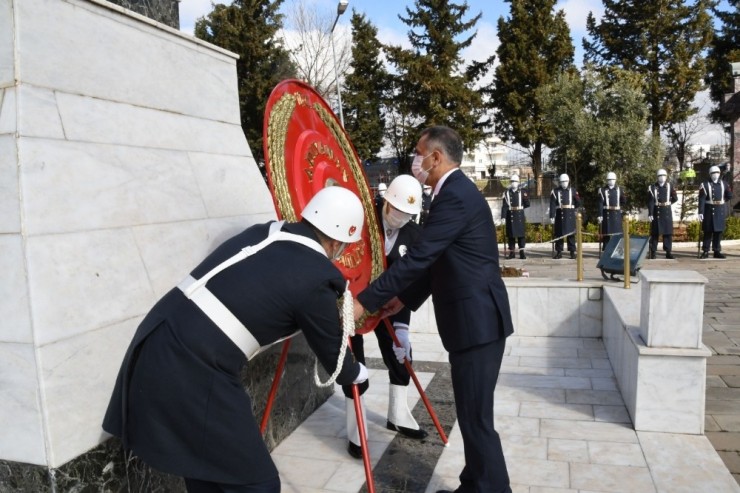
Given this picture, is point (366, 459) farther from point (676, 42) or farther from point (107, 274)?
point (676, 42)

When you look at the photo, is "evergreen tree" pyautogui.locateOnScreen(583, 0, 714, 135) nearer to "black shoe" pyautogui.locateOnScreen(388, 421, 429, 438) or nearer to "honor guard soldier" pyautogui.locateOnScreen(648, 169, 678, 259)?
"honor guard soldier" pyautogui.locateOnScreen(648, 169, 678, 259)

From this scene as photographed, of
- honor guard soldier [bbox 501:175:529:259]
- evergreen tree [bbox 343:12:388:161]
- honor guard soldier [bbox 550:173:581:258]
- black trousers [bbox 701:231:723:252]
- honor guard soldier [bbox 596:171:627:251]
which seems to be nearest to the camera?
black trousers [bbox 701:231:723:252]

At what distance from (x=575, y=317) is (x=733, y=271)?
20.9 feet

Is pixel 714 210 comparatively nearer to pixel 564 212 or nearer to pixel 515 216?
pixel 564 212

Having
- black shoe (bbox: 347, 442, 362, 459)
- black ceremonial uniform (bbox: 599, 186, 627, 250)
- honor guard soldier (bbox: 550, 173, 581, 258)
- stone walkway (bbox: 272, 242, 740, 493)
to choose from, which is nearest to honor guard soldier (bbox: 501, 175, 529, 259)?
honor guard soldier (bbox: 550, 173, 581, 258)

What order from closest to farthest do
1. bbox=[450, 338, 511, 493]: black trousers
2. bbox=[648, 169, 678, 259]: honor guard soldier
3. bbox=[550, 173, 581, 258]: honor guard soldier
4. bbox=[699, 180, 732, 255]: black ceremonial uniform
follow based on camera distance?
bbox=[450, 338, 511, 493]: black trousers < bbox=[699, 180, 732, 255]: black ceremonial uniform < bbox=[648, 169, 678, 259]: honor guard soldier < bbox=[550, 173, 581, 258]: honor guard soldier

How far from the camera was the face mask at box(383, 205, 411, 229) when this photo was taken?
13.1ft

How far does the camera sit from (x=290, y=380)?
4.42 m

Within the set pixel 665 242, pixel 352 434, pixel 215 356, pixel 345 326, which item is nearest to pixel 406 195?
pixel 345 326

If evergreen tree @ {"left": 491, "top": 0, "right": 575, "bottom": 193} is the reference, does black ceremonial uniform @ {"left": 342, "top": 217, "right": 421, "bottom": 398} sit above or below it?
below

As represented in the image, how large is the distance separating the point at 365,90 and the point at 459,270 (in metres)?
35.2

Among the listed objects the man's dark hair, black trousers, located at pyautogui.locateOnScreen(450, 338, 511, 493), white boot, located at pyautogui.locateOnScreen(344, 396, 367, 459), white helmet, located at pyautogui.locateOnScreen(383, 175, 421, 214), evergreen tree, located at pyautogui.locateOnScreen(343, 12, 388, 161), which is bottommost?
white boot, located at pyautogui.locateOnScreen(344, 396, 367, 459)

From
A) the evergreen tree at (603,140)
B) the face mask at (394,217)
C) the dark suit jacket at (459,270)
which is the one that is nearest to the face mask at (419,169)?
the dark suit jacket at (459,270)

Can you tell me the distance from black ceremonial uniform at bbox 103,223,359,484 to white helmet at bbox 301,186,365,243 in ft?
0.72
